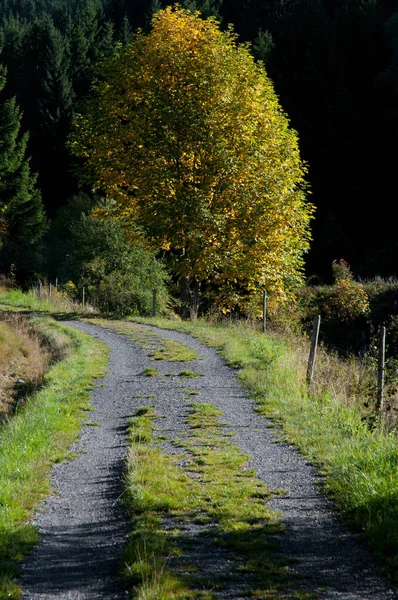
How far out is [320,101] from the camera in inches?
2314

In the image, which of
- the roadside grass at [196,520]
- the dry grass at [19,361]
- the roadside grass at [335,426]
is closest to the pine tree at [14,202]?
the dry grass at [19,361]

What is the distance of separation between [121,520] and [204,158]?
1933 cm

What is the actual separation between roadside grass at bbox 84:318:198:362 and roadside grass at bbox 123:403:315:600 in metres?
6.99

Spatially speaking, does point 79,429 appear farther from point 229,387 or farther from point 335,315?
point 335,315

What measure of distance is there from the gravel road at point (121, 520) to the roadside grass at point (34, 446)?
140mm

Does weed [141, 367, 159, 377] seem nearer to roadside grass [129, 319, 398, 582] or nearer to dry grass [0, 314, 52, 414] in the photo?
roadside grass [129, 319, 398, 582]

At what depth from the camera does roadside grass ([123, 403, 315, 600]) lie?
18.0 ft

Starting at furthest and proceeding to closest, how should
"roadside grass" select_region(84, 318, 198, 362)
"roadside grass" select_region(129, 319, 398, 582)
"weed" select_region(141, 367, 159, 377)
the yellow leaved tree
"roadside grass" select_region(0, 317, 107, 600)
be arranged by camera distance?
the yellow leaved tree < "roadside grass" select_region(84, 318, 198, 362) < "weed" select_region(141, 367, 159, 377) < "roadside grass" select_region(129, 319, 398, 582) < "roadside grass" select_region(0, 317, 107, 600)

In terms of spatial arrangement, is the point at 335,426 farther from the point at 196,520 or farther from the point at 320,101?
the point at 320,101

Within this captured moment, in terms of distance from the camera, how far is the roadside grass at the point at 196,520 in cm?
548

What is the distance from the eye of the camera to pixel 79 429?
1059cm

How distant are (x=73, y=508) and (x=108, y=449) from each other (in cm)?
216

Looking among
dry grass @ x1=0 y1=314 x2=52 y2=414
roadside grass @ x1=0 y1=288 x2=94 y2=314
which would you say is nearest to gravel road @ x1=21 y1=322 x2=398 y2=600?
dry grass @ x1=0 y1=314 x2=52 y2=414

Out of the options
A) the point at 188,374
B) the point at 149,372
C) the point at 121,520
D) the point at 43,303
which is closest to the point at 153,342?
the point at 149,372
